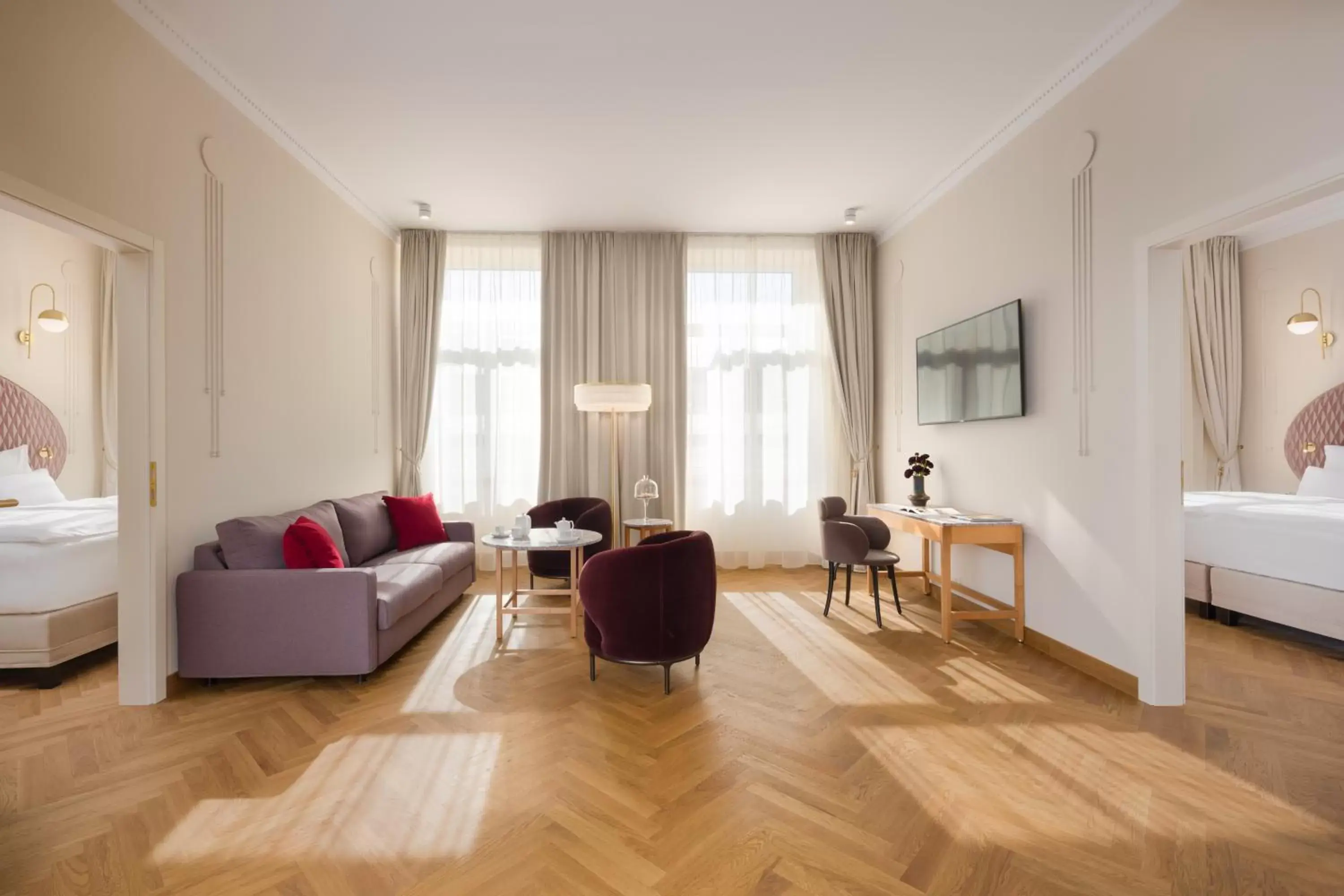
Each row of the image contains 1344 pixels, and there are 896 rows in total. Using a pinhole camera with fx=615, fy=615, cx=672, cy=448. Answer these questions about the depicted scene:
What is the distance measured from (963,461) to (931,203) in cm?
219

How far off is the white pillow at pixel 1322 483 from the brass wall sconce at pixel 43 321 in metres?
10.3

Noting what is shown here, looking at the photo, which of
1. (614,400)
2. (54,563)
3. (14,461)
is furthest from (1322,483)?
(14,461)

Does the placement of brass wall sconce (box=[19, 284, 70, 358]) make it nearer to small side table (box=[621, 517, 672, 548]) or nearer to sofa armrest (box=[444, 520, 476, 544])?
sofa armrest (box=[444, 520, 476, 544])

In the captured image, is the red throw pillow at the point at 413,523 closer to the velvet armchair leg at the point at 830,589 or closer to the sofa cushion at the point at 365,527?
the sofa cushion at the point at 365,527

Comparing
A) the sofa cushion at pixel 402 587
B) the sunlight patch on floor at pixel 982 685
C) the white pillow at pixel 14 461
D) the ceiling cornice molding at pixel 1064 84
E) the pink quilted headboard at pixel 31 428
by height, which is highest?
the ceiling cornice molding at pixel 1064 84

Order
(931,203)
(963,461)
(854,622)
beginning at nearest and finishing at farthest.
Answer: (854,622), (963,461), (931,203)

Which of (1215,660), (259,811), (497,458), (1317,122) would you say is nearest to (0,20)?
(259,811)

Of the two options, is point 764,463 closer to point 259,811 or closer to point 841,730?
point 841,730

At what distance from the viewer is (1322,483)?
5.06m

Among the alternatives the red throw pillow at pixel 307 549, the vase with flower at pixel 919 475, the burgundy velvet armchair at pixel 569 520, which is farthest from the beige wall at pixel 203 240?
the vase with flower at pixel 919 475

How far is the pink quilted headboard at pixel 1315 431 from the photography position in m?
5.33

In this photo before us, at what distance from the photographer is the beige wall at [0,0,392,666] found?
8.33 feet

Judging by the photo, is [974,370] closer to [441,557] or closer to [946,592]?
[946,592]

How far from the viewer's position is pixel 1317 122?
7.57ft
